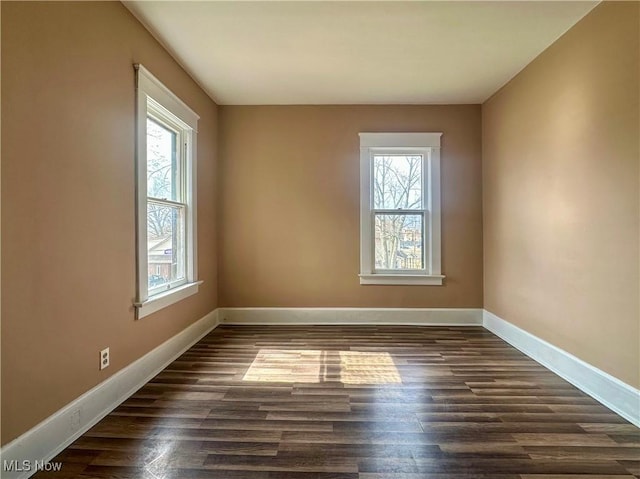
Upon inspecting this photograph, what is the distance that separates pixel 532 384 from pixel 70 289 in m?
3.13

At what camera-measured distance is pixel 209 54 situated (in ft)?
9.50

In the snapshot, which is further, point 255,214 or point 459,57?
point 255,214

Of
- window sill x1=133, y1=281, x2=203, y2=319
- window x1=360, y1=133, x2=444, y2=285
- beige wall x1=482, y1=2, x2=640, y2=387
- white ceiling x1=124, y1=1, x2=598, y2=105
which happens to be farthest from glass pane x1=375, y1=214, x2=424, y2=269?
window sill x1=133, y1=281, x2=203, y2=319

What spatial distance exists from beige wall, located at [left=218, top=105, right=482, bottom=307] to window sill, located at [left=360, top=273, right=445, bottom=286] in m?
0.08

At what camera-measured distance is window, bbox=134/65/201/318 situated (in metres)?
2.45

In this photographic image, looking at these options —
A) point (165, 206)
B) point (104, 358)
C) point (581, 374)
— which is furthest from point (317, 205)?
point (581, 374)

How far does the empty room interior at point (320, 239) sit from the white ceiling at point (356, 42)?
0.9 inches

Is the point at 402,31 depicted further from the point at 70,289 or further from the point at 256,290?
the point at 256,290

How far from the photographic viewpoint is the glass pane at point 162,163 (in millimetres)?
2758

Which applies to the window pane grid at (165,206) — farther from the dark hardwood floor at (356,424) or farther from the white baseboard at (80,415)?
the dark hardwood floor at (356,424)

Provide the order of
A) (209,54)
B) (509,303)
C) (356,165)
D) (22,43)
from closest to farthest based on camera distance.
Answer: (22,43), (209,54), (509,303), (356,165)

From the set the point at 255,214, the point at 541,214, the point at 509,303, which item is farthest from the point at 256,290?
the point at 541,214

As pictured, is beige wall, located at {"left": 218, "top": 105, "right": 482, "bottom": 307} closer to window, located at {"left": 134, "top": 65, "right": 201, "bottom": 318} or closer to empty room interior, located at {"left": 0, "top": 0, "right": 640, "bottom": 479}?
empty room interior, located at {"left": 0, "top": 0, "right": 640, "bottom": 479}

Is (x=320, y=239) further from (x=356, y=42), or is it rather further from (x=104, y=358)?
(x=104, y=358)
